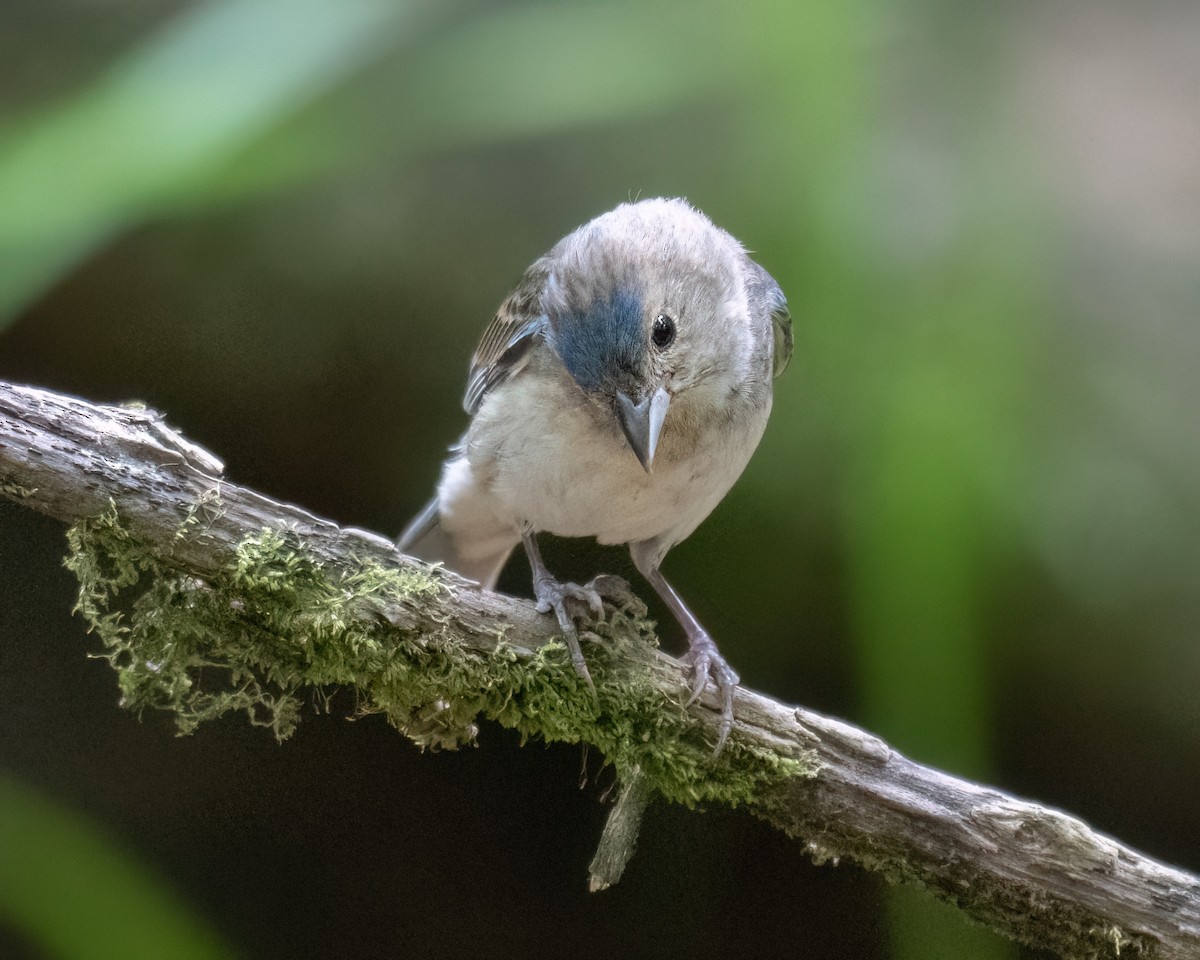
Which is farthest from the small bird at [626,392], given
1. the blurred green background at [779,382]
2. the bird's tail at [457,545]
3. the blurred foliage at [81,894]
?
the blurred foliage at [81,894]

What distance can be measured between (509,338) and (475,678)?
2.89ft

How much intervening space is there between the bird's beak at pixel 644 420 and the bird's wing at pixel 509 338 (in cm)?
41

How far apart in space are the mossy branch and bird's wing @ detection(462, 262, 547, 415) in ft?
2.11

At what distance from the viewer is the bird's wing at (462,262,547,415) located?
2.23 meters

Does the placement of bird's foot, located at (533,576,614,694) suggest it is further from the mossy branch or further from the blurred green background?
the blurred green background

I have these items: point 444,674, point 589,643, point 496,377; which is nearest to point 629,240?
point 496,377

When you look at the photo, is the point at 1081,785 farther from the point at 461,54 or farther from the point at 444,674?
the point at 461,54

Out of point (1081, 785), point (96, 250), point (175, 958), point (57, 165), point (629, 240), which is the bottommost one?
point (175, 958)

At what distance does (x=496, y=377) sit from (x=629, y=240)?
479mm

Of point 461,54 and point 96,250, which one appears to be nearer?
point 96,250

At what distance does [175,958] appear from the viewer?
2.38 m

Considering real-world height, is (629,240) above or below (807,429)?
above

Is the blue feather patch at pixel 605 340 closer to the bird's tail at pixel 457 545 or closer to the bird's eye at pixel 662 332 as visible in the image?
the bird's eye at pixel 662 332

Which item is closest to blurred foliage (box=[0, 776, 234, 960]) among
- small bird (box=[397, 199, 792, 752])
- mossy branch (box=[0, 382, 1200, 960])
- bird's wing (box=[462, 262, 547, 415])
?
mossy branch (box=[0, 382, 1200, 960])
